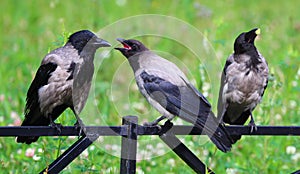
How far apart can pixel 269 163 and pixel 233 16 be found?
4076 mm

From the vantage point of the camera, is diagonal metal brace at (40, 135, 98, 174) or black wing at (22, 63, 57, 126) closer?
diagonal metal brace at (40, 135, 98, 174)

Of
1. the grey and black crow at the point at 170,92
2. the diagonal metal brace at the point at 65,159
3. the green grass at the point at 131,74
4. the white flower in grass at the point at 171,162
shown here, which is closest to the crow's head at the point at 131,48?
the grey and black crow at the point at 170,92

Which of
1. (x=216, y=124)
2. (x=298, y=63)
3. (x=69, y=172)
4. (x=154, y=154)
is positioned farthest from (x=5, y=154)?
(x=298, y=63)

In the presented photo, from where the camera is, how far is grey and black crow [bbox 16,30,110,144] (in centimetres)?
326

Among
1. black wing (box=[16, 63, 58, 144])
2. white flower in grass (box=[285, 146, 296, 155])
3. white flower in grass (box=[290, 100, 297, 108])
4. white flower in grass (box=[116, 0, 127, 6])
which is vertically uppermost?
white flower in grass (box=[116, 0, 127, 6])

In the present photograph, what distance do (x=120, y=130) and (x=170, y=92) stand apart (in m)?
0.55

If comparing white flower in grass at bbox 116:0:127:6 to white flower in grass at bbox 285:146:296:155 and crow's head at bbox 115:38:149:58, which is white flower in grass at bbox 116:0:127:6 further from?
crow's head at bbox 115:38:149:58

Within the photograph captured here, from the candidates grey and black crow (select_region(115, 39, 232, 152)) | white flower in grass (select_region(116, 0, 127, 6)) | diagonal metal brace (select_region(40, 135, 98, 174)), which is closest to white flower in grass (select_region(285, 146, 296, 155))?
grey and black crow (select_region(115, 39, 232, 152))

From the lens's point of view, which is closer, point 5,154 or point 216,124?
point 216,124

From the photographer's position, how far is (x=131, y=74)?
446 cm

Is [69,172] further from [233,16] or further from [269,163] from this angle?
[233,16]

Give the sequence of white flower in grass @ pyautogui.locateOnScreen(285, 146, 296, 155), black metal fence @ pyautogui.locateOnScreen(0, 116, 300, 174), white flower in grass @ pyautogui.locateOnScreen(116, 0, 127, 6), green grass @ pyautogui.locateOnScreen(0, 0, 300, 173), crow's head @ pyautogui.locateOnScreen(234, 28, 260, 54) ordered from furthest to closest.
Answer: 1. white flower in grass @ pyautogui.locateOnScreen(116, 0, 127, 6)
2. white flower in grass @ pyautogui.locateOnScreen(285, 146, 296, 155)
3. green grass @ pyautogui.locateOnScreen(0, 0, 300, 173)
4. crow's head @ pyautogui.locateOnScreen(234, 28, 260, 54)
5. black metal fence @ pyautogui.locateOnScreen(0, 116, 300, 174)

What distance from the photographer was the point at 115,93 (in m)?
5.25

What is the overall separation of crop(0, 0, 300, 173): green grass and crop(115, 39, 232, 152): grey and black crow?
42cm
